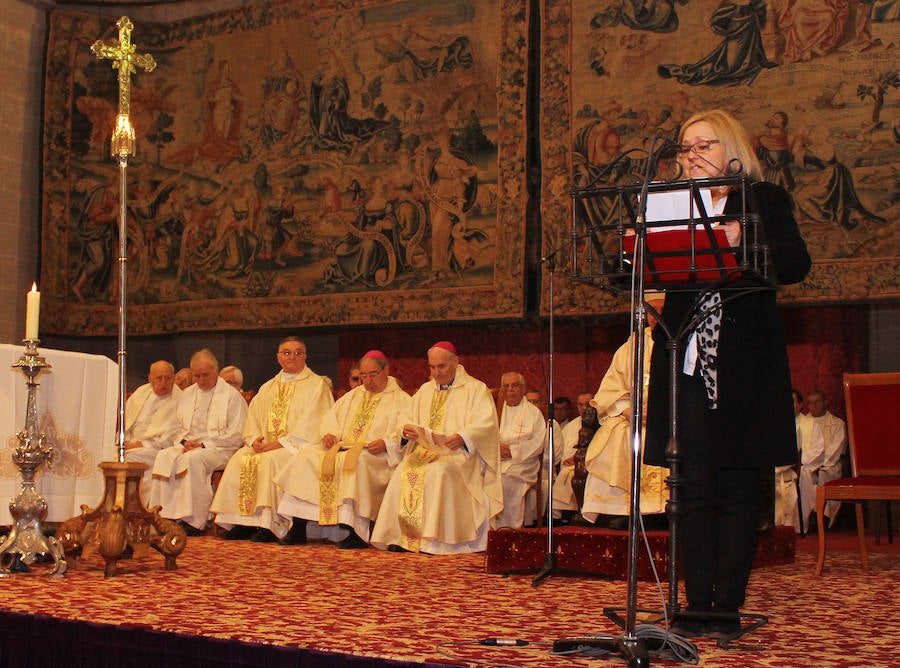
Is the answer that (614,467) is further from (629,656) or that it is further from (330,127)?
(330,127)

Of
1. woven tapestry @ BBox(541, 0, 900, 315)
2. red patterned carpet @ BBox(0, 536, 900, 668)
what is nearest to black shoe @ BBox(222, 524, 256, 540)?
red patterned carpet @ BBox(0, 536, 900, 668)

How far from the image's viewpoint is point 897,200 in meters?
9.98

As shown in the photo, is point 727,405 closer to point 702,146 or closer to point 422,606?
point 702,146

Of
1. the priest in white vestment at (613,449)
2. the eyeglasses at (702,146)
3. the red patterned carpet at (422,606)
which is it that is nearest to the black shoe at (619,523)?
the priest in white vestment at (613,449)

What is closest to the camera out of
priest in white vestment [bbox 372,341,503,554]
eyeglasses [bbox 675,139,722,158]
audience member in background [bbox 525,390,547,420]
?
eyeglasses [bbox 675,139,722,158]

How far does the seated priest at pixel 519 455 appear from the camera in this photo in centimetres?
976

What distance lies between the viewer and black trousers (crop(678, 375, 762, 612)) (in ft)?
12.4

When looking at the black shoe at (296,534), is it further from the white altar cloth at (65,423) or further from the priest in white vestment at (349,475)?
the white altar cloth at (65,423)

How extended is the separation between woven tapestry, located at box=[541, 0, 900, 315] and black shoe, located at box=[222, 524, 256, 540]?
3.62m

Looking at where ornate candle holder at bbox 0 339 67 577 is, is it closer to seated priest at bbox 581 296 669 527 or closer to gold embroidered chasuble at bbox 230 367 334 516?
gold embroidered chasuble at bbox 230 367 334 516

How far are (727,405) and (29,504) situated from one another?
147 inches

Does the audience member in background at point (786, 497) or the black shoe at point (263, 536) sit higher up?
the audience member in background at point (786, 497)

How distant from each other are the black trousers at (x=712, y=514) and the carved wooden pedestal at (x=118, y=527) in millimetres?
3164

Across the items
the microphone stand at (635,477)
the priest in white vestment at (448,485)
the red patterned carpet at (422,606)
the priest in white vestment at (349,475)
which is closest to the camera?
the microphone stand at (635,477)
